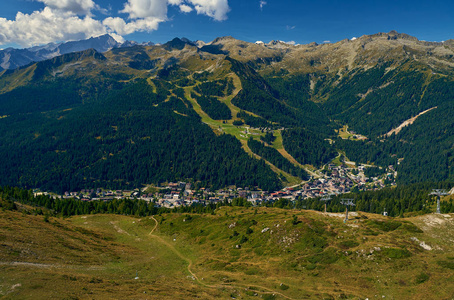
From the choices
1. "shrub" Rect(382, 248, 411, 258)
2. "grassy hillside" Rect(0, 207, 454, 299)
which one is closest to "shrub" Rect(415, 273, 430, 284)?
"grassy hillside" Rect(0, 207, 454, 299)

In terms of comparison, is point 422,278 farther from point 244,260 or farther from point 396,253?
point 244,260

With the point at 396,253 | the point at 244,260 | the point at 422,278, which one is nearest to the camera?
the point at 422,278

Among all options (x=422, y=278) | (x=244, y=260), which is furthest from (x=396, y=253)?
(x=244, y=260)

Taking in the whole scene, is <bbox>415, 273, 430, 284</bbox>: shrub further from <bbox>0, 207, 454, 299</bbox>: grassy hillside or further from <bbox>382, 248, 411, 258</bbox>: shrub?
<bbox>382, 248, 411, 258</bbox>: shrub

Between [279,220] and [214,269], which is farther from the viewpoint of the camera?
[279,220]

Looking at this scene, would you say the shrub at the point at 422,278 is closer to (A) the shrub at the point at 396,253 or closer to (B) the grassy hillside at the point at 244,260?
(B) the grassy hillside at the point at 244,260

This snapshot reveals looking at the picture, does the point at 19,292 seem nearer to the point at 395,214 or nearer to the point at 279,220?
the point at 279,220

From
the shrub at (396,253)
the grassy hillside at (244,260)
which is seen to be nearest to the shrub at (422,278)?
the grassy hillside at (244,260)

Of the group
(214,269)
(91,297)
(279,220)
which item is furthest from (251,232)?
(91,297)
